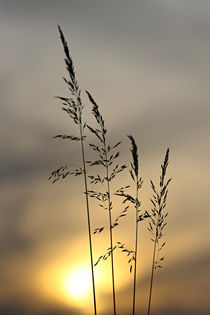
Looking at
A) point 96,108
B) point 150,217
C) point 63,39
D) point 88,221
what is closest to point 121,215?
point 150,217

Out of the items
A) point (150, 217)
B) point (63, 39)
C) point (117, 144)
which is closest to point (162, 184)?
point (150, 217)

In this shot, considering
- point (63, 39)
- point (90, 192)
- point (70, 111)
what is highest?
point (63, 39)

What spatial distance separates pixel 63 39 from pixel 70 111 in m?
0.62

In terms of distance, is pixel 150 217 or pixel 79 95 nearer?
pixel 79 95

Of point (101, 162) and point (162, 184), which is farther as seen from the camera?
point (162, 184)

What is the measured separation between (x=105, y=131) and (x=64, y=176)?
57cm


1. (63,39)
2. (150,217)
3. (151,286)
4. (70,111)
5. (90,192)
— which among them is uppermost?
(63,39)

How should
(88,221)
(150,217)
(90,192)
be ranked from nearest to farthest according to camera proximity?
(88,221) → (90,192) → (150,217)

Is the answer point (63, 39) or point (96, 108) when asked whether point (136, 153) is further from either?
point (63, 39)

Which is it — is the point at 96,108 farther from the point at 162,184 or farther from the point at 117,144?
the point at 162,184

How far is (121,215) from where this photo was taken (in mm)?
4617

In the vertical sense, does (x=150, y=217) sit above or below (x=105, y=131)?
below

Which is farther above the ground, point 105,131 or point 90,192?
point 105,131

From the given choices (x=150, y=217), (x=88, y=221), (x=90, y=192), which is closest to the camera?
(x=88, y=221)
